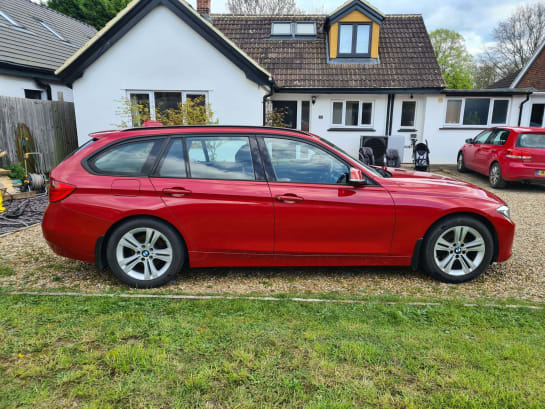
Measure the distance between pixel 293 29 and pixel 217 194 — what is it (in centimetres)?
1484

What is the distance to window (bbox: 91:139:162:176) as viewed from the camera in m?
3.97

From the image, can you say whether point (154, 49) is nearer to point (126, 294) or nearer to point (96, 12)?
point (126, 294)

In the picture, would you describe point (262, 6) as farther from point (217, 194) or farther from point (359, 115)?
point (217, 194)

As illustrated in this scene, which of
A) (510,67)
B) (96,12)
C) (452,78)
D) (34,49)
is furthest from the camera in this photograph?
(452,78)

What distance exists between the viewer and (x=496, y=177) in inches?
408

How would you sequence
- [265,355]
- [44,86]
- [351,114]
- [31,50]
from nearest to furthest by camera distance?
[265,355] < [31,50] < [44,86] < [351,114]

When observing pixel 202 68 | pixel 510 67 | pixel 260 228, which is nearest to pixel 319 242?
pixel 260 228

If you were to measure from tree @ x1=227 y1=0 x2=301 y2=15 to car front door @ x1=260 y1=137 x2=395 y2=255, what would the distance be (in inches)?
1302

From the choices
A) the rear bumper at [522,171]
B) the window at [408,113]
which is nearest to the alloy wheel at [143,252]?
the rear bumper at [522,171]

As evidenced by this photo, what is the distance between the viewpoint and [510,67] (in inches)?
1438

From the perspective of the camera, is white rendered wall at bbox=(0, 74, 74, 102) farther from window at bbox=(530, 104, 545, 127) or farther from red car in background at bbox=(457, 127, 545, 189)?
window at bbox=(530, 104, 545, 127)

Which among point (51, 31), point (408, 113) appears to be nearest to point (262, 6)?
point (51, 31)

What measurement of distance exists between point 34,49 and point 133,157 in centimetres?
1407

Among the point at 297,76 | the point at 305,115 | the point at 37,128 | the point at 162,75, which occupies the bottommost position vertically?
the point at 37,128
